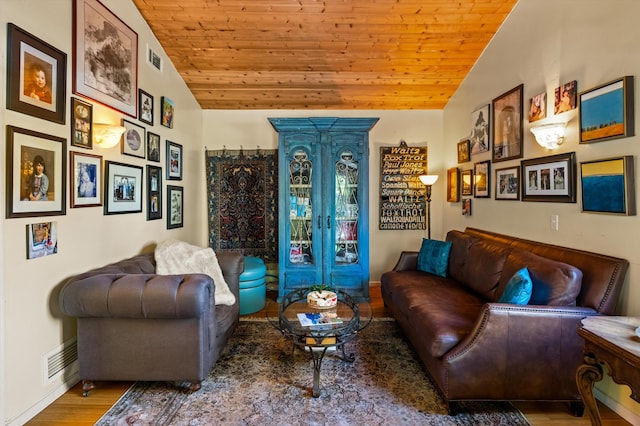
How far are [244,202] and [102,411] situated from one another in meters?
2.81

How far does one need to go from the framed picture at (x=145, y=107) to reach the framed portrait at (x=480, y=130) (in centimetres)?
344

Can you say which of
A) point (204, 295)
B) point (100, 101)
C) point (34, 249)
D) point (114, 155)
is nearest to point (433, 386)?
point (204, 295)

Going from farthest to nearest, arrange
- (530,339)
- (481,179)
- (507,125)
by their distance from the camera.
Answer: (481,179), (507,125), (530,339)

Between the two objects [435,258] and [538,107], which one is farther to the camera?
[435,258]

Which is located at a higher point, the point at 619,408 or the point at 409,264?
the point at 409,264

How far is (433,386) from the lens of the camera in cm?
216

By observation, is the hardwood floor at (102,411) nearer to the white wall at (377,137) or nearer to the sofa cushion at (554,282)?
the sofa cushion at (554,282)

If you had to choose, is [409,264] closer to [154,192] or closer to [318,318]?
[318,318]

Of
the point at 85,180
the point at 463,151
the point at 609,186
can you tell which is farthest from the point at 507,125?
the point at 85,180

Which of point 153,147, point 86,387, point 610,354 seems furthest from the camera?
point 153,147

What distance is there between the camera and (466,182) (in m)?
3.78

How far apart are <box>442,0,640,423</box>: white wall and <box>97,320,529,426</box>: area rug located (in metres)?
1.12

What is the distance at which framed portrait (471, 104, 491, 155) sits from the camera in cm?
333

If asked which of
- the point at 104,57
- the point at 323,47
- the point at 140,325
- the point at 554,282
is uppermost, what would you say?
the point at 323,47
